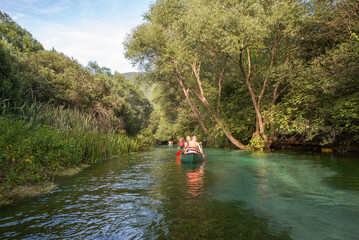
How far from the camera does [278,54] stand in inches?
696

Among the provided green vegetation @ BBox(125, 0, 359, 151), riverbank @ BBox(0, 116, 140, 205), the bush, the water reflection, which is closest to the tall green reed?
riverbank @ BBox(0, 116, 140, 205)

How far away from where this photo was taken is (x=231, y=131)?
21.8 m

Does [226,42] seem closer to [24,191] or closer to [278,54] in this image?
[278,54]

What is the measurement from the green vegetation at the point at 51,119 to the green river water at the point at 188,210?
0.84 metres

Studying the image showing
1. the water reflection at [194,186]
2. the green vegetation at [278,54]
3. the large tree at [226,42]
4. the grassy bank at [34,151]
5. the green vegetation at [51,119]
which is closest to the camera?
the grassy bank at [34,151]

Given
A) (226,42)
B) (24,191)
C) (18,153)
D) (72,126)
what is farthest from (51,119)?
(226,42)

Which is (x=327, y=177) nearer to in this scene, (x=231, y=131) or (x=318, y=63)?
(x=318, y=63)

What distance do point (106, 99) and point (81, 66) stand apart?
4579mm

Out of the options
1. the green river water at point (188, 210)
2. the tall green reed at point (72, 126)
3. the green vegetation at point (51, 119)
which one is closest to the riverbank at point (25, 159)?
the green vegetation at point (51, 119)

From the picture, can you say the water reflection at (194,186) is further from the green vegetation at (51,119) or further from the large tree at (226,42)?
the large tree at (226,42)

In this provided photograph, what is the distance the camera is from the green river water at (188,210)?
3.66m

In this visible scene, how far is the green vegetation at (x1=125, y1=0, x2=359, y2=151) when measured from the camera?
13.3 m

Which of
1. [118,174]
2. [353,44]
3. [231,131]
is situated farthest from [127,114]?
[353,44]

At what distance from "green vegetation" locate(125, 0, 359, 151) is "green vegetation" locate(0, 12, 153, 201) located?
6347mm
